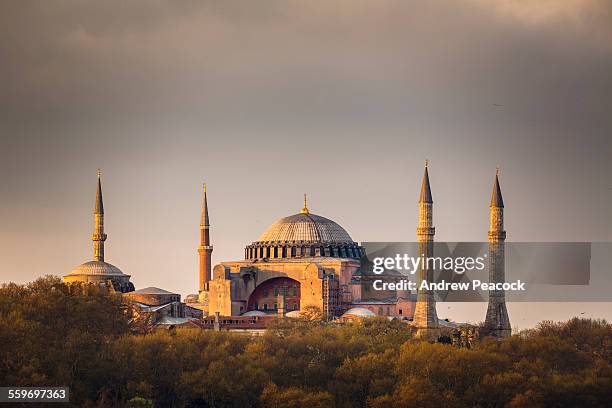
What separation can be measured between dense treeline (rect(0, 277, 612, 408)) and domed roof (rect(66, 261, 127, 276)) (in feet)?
85.2

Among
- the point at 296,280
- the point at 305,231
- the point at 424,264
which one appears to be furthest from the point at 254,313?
the point at 424,264

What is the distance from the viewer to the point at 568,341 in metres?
107

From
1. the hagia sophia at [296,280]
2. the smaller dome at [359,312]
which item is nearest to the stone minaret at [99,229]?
the hagia sophia at [296,280]

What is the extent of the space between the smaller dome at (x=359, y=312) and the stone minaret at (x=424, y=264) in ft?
10.9

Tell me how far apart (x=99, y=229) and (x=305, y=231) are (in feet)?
40.7

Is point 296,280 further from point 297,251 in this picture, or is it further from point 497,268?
point 497,268

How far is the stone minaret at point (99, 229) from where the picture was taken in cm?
12712

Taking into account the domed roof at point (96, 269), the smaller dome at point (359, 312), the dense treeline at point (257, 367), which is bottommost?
the dense treeline at point (257, 367)

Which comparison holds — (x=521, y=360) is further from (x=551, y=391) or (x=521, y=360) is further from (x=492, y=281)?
(x=492, y=281)

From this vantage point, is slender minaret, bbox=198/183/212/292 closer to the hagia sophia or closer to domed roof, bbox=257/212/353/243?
the hagia sophia

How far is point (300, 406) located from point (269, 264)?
3762 cm

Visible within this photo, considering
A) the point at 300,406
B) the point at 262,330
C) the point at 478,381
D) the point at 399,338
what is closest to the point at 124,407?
the point at 300,406

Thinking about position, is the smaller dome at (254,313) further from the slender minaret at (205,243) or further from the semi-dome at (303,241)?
the slender minaret at (205,243)

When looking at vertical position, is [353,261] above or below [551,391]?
above
